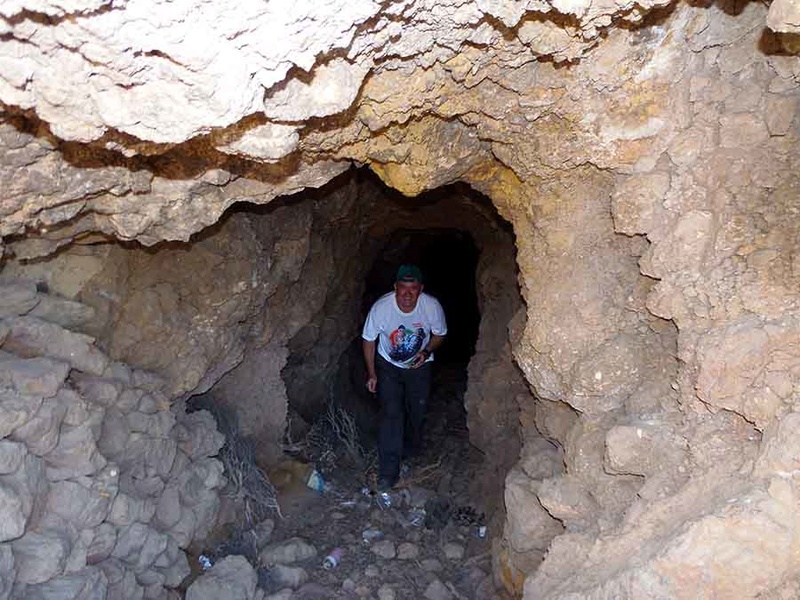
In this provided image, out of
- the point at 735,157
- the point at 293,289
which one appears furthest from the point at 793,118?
the point at 293,289

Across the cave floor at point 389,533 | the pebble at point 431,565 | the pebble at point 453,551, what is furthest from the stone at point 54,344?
the pebble at point 453,551

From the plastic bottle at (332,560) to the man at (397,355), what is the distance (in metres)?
0.84

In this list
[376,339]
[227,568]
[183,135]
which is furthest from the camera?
[376,339]

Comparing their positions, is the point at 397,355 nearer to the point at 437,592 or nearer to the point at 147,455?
the point at 437,592

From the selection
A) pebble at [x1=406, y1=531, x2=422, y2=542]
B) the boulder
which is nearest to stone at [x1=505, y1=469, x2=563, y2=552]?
pebble at [x1=406, y1=531, x2=422, y2=542]

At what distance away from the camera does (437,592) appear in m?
3.44

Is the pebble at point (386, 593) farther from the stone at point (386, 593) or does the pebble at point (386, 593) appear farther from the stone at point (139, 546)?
the stone at point (139, 546)

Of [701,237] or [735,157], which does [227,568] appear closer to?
[701,237]

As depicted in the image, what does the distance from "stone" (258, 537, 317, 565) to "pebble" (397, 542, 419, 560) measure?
1.52 feet

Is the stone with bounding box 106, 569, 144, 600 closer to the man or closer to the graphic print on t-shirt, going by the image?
the man

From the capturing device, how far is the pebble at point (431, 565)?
3.66 meters

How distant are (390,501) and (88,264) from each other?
2463 mm

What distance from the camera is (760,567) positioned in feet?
5.90

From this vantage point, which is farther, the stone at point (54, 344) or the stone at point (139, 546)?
the stone at point (139, 546)
